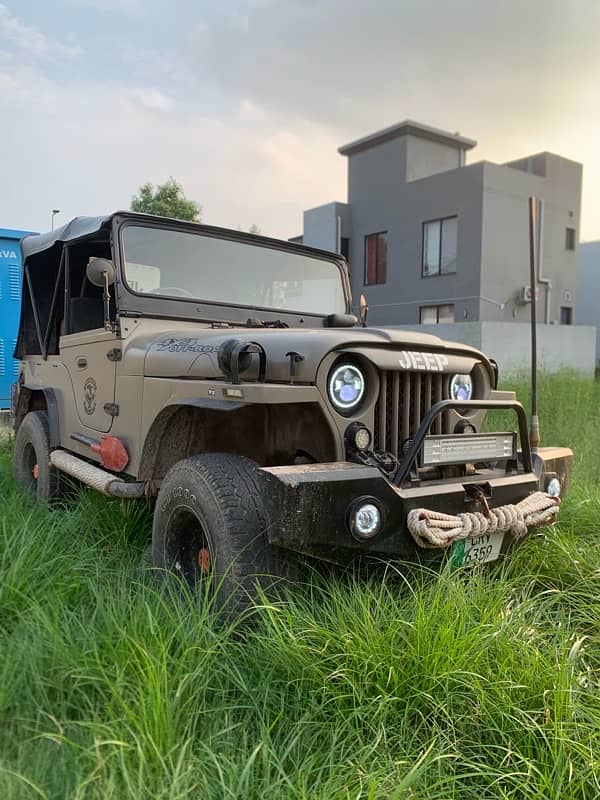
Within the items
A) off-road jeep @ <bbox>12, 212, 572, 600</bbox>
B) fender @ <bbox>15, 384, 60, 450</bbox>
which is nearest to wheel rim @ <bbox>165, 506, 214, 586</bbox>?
off-road jeep @ <bbox>12, 212, 572, 600</bbox>

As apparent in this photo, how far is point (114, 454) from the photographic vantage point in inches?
136

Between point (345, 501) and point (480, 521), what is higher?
point (345, 501)

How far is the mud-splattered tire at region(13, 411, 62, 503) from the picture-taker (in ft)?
14.5

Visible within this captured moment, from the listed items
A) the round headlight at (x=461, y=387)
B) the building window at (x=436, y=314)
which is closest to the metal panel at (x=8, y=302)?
the round headlight at (x=461, y=387)

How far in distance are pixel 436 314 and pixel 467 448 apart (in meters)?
17.1

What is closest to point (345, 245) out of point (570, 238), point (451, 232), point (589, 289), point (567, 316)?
point (451, 232)

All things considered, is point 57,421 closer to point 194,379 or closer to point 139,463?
point 139,463

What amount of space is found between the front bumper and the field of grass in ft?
0.68

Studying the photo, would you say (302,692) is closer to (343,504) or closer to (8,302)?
(343,504)

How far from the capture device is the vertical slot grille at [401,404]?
2709 millimetres

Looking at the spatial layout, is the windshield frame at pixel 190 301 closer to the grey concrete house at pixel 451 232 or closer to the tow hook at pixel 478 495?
the tow hook at pixel 478 495

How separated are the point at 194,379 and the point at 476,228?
16.1m

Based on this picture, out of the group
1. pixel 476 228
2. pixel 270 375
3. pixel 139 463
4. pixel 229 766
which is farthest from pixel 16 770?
pixel 476 228

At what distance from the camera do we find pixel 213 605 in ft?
8.22
